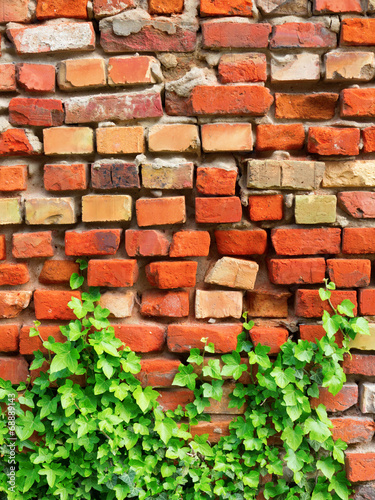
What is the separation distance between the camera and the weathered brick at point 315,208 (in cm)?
120

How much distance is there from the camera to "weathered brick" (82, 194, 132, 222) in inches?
47.5

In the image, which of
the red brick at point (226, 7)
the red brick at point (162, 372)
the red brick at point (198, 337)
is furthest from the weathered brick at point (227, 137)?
the red brick at point (162, 372)

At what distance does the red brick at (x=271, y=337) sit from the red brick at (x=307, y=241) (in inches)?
10.2

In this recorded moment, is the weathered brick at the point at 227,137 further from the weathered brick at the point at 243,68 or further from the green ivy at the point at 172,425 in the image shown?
the green ivy at the point at 172,425

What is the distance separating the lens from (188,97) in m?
1.21

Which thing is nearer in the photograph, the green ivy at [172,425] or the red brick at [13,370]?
the green ivy at [172,425]

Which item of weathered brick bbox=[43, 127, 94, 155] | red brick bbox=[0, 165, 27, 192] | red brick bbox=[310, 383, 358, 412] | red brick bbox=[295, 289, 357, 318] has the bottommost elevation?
red brick bbox=[310, 383, 358, 412]

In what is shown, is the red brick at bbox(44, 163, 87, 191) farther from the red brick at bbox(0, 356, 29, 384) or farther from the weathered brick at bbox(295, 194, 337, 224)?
the weathered brick at bbox(295, 194, 337, 224)

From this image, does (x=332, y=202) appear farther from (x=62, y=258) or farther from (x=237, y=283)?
(x=62, y=258)

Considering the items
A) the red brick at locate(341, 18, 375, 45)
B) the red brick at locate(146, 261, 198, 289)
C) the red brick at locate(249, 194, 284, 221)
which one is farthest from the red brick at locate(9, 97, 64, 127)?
the red brick at locate(341, 18, 375, 45)

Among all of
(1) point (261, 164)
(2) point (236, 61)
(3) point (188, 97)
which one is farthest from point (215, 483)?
(2) point (236, 61)

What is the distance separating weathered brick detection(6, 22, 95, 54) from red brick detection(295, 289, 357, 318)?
3.49 feet

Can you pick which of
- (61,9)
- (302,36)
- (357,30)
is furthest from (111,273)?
(357,30)

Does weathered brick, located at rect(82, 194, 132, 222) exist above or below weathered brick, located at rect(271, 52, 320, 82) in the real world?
below
